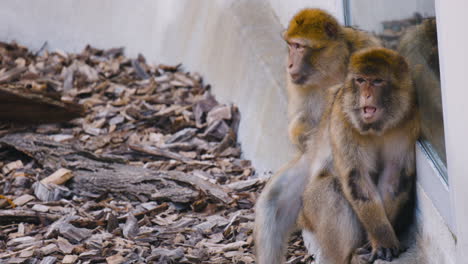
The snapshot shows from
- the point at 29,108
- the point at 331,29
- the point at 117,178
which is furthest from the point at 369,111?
the point at 29,108

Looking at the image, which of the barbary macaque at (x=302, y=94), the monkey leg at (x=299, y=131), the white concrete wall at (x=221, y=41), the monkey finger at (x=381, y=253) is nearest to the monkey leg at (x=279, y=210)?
the barbary macaque at (x=302, y=94)

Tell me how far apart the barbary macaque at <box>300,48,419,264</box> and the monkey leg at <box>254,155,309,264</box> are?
39 centimetres

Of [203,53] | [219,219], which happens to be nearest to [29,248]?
[219,219]

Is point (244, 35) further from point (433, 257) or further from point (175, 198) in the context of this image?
point (433, 257)

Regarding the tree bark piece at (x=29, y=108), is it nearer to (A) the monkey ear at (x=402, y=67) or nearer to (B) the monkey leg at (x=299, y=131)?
(B) the monkey leg at (x=299, y=131)

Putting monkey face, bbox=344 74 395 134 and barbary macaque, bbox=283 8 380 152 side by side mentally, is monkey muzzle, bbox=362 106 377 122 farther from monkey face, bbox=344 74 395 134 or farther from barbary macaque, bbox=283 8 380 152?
barbary macaque, bbox=283 8 380 152

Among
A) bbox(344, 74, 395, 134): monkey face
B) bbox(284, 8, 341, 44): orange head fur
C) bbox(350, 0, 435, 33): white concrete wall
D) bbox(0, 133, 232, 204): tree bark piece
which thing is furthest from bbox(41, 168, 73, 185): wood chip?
bbox(344, 74, 395, 134): monkey face

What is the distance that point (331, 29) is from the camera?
15.3 ft

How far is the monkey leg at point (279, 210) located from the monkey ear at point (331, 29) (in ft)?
2.59

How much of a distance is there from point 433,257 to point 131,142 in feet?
12.5

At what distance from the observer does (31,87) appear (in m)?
7.88

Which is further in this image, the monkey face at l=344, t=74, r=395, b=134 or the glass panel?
the monkey face at l=344, t=74, r=395, b=134

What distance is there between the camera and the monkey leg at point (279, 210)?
436 centimetres

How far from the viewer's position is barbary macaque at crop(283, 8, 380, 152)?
4.68 m
